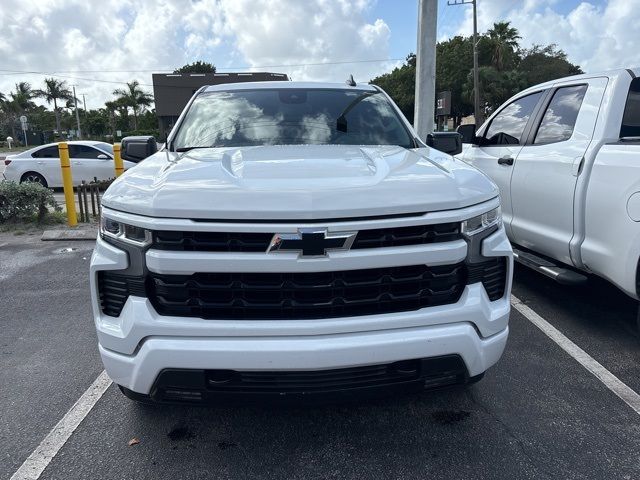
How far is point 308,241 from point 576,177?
270 cm

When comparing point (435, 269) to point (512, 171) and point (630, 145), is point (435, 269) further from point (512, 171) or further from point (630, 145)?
point (512, 171)

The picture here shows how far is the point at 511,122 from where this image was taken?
5352mm

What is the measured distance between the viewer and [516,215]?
15.8ft

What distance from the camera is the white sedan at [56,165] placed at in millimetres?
13797

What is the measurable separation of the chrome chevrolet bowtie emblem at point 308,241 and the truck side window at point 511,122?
3.55 meters

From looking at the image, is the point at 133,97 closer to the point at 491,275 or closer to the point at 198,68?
the point at 198,68

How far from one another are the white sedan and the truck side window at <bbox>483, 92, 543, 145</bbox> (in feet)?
37.0

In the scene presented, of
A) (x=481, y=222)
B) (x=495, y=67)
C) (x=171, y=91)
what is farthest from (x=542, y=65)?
(x=481, y=222)

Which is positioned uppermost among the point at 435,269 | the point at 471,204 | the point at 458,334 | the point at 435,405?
the point at 471,204

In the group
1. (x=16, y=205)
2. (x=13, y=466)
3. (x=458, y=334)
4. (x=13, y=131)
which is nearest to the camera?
(x=458, y=334)

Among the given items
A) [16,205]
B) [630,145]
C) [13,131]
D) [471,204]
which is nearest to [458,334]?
[471,204]

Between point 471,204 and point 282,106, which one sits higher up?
point 282,106

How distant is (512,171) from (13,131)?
73.1m

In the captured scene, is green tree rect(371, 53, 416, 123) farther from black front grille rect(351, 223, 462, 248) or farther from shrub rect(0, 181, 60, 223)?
black front grille rect(351, 223, 462, 248)
